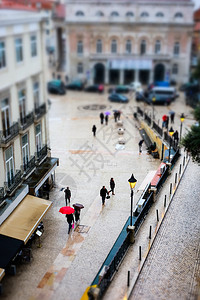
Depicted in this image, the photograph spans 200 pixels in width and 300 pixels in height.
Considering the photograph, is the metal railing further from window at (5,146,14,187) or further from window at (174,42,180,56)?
window at (174,42,180,56)

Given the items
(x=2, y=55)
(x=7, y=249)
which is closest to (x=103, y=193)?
(x=7, y=249)

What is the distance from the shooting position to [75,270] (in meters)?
16.4

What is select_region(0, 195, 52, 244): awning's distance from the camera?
16.6m

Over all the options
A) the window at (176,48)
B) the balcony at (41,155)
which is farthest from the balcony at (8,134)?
the window at (176,48)

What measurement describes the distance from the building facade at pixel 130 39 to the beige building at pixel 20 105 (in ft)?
143

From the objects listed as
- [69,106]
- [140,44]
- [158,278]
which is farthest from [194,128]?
[140,44]

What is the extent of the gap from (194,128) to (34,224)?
13.0 m

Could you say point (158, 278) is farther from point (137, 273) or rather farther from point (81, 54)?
point (81, 54)

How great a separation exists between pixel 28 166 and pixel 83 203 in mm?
4387

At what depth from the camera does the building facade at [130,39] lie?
60.7 metres

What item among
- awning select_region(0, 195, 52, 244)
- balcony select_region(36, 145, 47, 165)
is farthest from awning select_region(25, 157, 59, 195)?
awning select_region(0, 195, 52, 244)

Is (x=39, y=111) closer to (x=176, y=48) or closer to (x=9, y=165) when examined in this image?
(x=9, y=165)

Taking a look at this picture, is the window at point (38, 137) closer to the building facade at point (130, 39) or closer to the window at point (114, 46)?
the building facade at point (130, 39)

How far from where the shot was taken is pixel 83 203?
22.6 m
